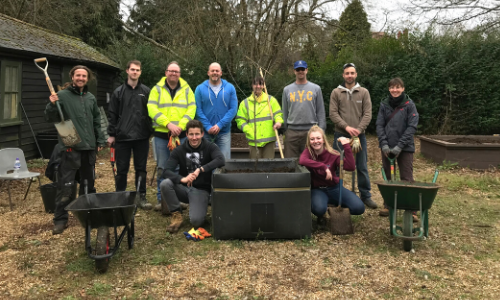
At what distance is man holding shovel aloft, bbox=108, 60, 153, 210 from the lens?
15.1ft

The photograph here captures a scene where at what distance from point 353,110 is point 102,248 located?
10.5 feet

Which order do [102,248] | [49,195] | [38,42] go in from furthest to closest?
[38,42]
[49,195]
[102,248]

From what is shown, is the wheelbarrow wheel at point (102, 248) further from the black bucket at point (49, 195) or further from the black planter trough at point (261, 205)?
the black bucket at point (49, 195)

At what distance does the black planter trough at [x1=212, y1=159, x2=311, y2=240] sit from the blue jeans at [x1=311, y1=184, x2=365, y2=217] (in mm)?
257

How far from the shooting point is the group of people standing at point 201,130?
158 inches

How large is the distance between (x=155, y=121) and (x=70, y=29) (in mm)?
12666

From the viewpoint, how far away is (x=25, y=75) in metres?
8.72

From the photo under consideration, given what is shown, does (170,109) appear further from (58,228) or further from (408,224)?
(408,224)

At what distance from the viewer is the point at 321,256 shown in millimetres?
3424

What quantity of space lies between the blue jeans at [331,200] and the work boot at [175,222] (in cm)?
135

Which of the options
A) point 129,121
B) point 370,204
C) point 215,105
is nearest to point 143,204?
point 129,121

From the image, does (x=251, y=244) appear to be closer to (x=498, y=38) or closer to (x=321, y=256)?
(x=321, y=256)

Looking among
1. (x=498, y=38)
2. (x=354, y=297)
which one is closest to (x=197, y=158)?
(x=354, y=297)

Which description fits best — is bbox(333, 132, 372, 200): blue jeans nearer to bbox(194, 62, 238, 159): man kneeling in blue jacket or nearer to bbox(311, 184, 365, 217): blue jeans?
bbox(311, 184, 365, 217): blue jeans
